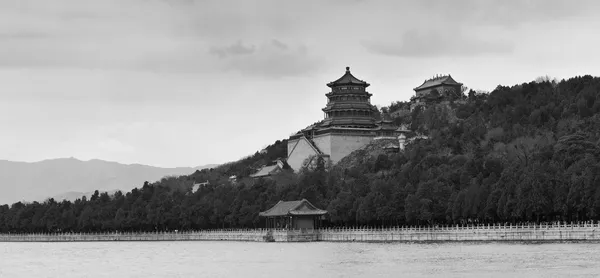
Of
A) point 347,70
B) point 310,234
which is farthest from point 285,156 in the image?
point 310,234

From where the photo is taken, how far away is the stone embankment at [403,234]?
84.8m

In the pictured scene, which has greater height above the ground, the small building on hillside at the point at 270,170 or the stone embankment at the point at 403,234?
the small building on hillside at the point at 270,170

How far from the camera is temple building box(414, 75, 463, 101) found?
185875 millimetres

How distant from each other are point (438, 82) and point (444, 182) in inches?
3339

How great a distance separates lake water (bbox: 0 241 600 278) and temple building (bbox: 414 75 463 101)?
9033 centimetres

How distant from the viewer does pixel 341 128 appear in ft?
538

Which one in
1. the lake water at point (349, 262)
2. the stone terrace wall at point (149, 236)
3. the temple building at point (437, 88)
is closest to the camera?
the lake water at point (349, 262)

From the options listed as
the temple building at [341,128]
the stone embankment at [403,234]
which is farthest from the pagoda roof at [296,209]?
the temple building at [341,128]

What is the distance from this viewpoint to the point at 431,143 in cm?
15425

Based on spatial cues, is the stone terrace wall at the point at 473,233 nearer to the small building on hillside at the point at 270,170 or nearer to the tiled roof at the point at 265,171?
the small building on hillside at the point at 270,170

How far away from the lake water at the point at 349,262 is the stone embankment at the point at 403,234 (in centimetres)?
322

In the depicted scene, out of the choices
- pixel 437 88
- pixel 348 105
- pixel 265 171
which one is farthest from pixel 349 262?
pixel 437 88

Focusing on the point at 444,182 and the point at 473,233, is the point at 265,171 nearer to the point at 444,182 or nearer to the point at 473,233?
the point at 444,182

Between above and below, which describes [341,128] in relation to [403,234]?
above
